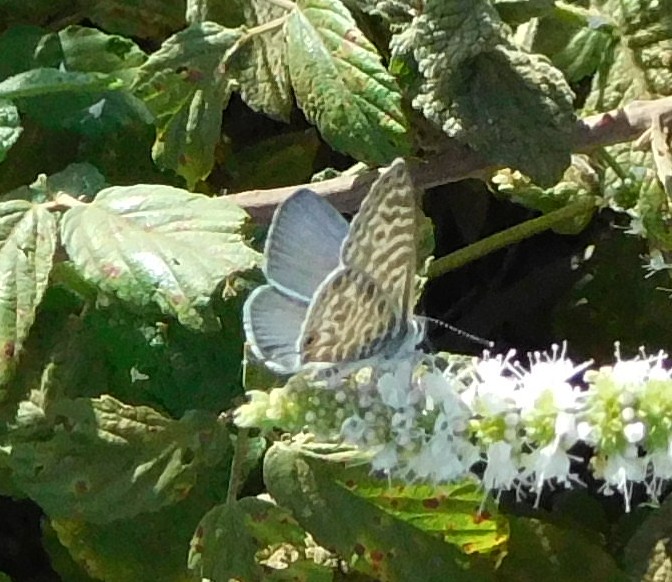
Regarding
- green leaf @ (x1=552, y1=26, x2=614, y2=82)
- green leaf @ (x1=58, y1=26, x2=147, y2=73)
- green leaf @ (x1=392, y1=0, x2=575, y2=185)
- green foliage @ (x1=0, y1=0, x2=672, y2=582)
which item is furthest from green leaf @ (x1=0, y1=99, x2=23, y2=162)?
green leaf @ (x1=552, y1=26, x2=614, y2=82)

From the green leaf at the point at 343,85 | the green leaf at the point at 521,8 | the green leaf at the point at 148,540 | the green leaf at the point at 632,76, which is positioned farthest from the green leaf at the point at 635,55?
the green leaf at the point at 148,540

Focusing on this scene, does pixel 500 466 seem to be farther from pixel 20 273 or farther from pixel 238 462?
pixel 20 273

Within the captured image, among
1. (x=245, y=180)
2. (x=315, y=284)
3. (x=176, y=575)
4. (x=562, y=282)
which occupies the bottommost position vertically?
(x=176, y=575)

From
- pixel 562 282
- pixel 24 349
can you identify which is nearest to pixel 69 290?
pixel 24 349

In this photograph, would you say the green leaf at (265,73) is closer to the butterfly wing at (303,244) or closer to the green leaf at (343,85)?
the green leaf at (343,85)

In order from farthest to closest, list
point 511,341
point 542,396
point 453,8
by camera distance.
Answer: point 511,341
point 453,8
point 542,396

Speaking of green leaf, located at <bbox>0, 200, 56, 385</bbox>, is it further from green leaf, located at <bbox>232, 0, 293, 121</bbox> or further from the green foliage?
green leaf, located at <bbox>232, 0, 293, 121</bbox>

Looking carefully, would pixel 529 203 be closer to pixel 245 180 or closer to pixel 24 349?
pixel 245 180
